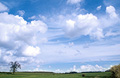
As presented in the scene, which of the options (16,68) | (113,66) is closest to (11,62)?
(16,68)

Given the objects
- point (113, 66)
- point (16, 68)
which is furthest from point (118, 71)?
point (16, 68)

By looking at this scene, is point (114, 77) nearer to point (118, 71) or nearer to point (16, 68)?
point (118, 71)

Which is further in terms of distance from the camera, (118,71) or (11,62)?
(11,62)

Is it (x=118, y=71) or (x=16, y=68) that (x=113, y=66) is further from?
(x=16, y=68)

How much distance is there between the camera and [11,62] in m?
127

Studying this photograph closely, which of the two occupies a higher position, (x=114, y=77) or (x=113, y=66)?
(x=113, y=66)

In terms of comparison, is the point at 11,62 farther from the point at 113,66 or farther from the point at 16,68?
the point at 113,66

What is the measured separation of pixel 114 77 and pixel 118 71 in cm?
231

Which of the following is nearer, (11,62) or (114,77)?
(114,77)

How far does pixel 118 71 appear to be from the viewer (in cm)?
3194

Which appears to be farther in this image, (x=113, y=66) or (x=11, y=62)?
(x=11, y=62)

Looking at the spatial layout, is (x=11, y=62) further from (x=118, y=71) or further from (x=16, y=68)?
(x=118, y=71)

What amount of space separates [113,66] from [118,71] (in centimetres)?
209

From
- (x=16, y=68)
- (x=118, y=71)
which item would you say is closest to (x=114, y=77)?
(x=118, y=71)
